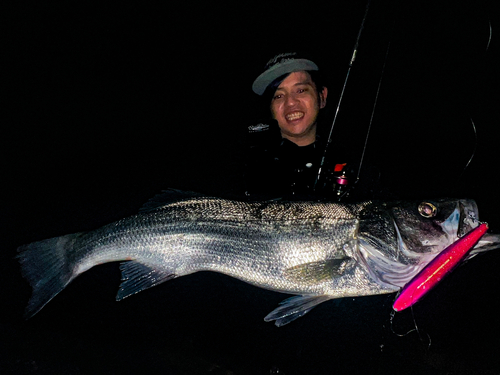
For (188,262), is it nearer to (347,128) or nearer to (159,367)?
(159,367)

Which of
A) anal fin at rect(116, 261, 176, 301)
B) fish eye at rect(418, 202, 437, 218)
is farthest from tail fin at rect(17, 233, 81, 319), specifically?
fish eye at rect(418, 202, 437, 218)

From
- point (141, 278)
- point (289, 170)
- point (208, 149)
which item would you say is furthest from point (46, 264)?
point (208, 149)

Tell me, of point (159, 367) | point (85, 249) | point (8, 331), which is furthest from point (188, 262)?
point (8, 331)

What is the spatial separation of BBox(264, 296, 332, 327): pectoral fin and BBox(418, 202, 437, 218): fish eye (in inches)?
27.9

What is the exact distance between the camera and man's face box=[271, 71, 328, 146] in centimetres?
224

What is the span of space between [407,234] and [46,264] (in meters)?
2.27

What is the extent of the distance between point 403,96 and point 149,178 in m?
5.90

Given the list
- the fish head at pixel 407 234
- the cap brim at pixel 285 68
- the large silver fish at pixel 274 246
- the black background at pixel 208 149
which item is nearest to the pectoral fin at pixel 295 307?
the large silver fish at pixel 274 246

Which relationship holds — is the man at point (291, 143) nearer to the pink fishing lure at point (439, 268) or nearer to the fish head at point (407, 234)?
the fish head at point (407, 234)

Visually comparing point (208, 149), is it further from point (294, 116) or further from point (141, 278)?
point (141, 278)

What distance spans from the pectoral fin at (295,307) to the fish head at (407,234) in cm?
35

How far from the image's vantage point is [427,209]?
143 cm

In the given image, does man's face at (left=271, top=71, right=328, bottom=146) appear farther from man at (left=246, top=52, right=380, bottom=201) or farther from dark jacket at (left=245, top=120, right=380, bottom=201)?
dark jacket at (left=245, top=120, right=380, bottom=201)

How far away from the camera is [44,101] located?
4320 millimetres
